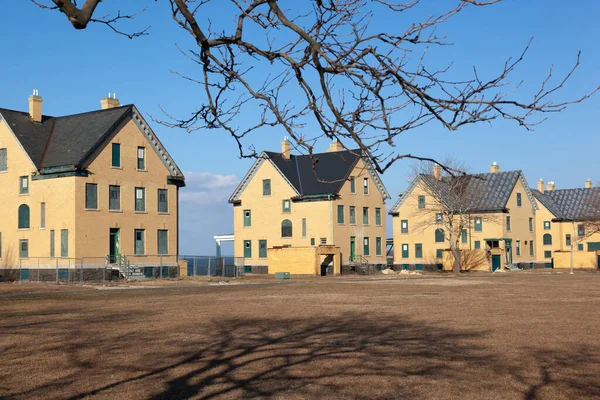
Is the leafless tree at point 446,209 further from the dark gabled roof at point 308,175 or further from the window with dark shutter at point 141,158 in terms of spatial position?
the window with dark shutter at point 141,158

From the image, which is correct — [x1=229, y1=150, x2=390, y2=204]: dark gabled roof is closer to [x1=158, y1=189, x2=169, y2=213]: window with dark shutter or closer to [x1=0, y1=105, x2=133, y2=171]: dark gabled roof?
[x1=158, y1=189, x2=169, y2=213]: window with dark shutter

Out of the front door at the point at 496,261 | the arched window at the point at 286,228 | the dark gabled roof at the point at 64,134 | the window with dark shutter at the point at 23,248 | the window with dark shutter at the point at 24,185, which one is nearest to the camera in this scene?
the dark gabled roof at the point at 64,134

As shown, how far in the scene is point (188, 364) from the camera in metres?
14.7

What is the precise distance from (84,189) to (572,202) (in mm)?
75044

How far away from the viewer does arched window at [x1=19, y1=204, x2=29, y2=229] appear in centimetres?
5616

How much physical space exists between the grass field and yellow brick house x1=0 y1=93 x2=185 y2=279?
25295 mm

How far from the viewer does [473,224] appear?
8988cm

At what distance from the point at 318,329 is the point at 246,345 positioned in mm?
3746

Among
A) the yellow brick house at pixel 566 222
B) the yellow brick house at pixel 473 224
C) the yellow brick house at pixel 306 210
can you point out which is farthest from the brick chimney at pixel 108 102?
the yellow brick house at pixel 566 222

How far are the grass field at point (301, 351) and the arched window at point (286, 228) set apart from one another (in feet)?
158

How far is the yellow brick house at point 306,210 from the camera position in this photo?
75125 millimetres

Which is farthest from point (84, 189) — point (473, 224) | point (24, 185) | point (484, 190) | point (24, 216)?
point (484, 190)

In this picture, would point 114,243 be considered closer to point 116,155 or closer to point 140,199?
point 140,199

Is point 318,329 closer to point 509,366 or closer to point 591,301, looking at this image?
point 509,366
